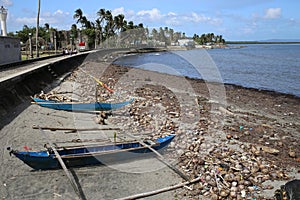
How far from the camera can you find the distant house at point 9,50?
83.7 feet

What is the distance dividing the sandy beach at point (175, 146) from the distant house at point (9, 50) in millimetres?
12258

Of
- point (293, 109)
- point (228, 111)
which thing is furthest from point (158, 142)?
point (293, 109)

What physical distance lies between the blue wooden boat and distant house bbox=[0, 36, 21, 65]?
2057 centimetres

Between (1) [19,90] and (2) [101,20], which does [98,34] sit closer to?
(2) [101,20]

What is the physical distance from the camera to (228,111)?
52.9 feet

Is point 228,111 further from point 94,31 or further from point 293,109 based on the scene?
point 94,31

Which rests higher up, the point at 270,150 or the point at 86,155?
the point at 86,155

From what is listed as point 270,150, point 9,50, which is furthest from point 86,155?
point 9,50

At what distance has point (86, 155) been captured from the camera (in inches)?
333

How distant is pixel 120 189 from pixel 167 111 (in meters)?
8.06

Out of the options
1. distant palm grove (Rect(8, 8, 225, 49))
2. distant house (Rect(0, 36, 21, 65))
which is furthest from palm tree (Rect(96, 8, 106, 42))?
distant house (Rect(0, 36, 21, 65))

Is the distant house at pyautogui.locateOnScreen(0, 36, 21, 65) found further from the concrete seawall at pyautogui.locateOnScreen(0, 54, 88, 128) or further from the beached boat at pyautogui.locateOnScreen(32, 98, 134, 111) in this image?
the beached boat at pyautogui.locateOnScreen(32, 98, 134, 111)

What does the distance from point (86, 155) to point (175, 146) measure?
344cm

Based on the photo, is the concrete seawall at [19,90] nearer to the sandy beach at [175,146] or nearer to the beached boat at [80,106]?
the sandy beach at [175,146]
